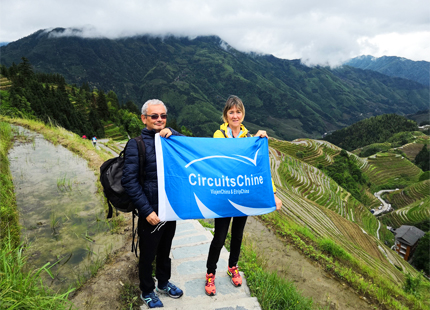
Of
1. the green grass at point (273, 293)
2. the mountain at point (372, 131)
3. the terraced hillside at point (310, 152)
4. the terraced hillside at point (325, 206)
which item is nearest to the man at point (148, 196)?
the green grass at point (273, 293)

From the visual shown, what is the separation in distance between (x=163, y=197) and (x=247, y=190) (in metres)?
0.97

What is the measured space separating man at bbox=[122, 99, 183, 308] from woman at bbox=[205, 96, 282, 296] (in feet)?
1.81

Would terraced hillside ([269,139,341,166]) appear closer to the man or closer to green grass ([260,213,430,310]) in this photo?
green grass ([260,213,430,310])

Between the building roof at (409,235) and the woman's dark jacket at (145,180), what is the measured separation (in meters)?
54.0

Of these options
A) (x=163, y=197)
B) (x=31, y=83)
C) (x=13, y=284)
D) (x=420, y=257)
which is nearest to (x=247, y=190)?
(x=163, y=197)

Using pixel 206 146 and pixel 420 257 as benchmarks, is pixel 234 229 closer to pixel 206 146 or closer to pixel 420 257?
pixel 206 146

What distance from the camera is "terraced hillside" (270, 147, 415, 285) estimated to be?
22.5 meters

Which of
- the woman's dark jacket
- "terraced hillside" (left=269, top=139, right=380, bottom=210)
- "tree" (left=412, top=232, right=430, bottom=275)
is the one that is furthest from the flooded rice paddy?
"terraced hillside" (left=269, top=139, right=380, bottom=210)

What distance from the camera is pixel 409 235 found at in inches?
1654

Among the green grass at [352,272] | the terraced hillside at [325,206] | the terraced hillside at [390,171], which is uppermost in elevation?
the green grass at [352,272]

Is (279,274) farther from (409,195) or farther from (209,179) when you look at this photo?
(409,195)

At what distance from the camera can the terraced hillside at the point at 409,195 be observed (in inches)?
2441

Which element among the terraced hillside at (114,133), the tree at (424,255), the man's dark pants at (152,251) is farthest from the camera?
the terraced hillside at (114,133)

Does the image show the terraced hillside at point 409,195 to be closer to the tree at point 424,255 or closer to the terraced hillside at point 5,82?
the tree at point 424,255
